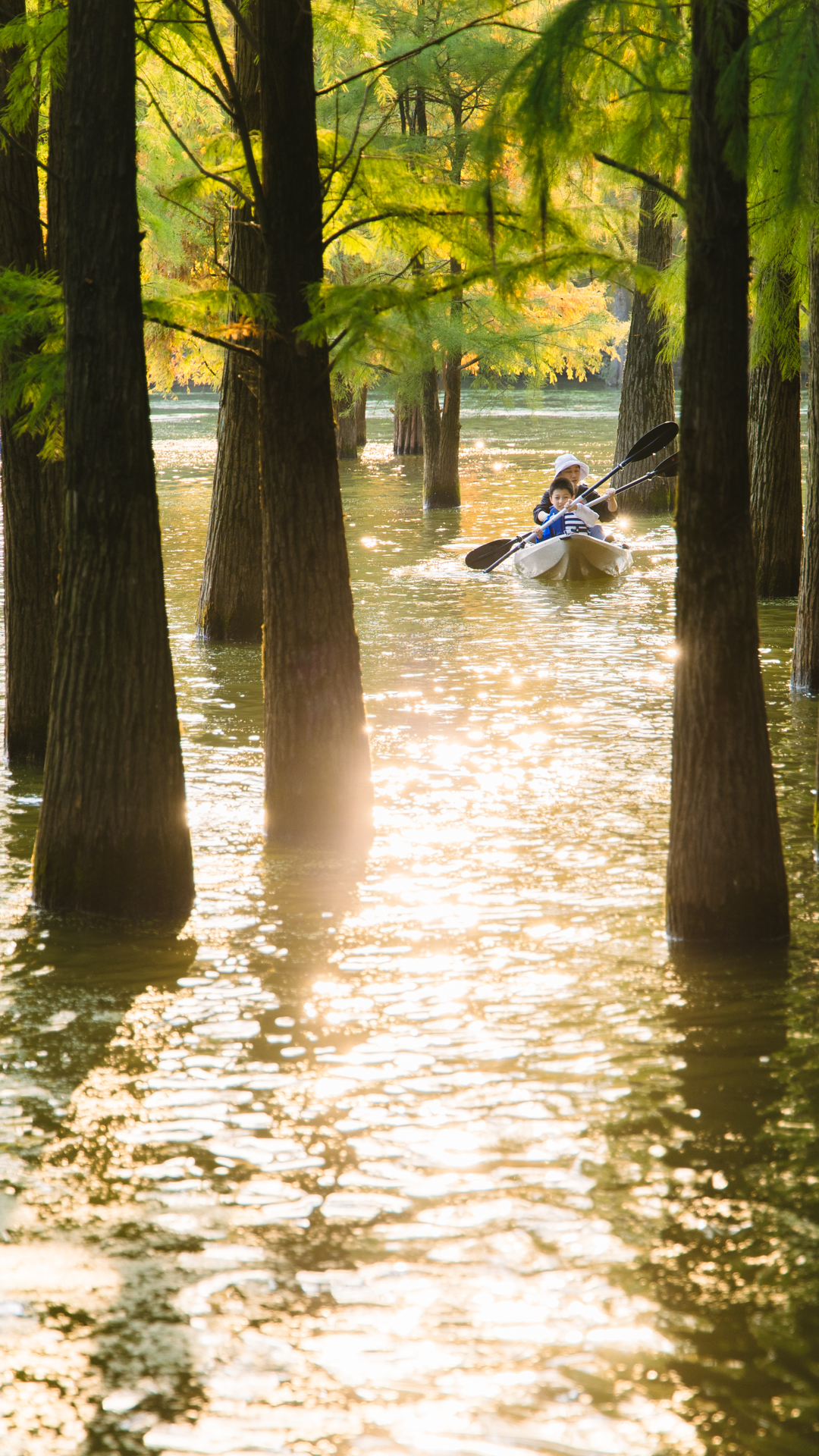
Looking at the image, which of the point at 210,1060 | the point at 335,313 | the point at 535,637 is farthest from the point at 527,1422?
→ the point at 535,637

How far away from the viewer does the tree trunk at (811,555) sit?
29.6 ft

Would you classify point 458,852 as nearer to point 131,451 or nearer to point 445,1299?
point 131,451

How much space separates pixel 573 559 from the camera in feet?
54.2

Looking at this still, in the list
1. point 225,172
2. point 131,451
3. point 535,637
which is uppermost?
point 225,172

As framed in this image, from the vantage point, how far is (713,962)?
591 centimetres

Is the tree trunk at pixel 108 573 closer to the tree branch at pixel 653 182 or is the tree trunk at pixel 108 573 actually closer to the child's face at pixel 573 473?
the tree branch at pixel 653 182

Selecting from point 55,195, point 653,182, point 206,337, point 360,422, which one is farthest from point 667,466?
point 360,422

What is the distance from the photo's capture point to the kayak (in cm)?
1638

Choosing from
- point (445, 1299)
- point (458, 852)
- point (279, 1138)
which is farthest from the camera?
point (458, 852)

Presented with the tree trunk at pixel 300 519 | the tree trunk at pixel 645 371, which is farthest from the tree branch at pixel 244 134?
the tree trunk at pixel 645 371

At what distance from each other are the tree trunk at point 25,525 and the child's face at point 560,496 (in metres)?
9.89

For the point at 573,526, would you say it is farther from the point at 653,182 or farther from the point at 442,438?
the point at 653,182

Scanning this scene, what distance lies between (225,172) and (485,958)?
190 inches

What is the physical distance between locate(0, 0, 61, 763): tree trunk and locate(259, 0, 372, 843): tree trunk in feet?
6.60
